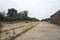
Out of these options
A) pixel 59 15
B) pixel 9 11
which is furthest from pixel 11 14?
pixel 59 15

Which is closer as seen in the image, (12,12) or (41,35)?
(41,35)

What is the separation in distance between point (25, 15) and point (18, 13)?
330 inches

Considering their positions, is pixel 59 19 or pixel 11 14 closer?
pixel 59 19

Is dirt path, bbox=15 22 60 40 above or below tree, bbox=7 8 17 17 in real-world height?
below

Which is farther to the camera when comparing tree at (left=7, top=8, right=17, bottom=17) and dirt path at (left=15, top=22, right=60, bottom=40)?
tree at (left=7, top=8, right=17, bottom=17)

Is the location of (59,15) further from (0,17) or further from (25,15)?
(25,15)

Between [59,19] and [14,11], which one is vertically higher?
[14,11]

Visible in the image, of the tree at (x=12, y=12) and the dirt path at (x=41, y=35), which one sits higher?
the tree at (x=12, y=12)

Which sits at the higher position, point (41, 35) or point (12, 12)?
point (12, 12)

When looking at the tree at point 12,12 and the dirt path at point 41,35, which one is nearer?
the dirt path at point 41,35

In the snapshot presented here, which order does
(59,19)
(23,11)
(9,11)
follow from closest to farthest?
(59,19) → (9,11) → (23,11)

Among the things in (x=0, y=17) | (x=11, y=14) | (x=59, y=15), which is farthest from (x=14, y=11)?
(x=59, y=15)

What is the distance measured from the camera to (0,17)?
3182 inches

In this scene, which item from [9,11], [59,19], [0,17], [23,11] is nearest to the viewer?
[59,19]
